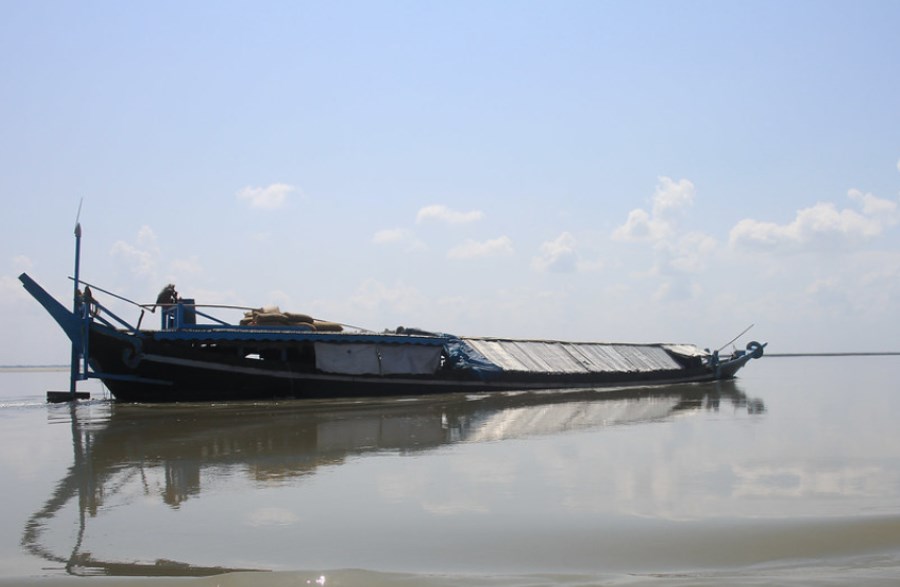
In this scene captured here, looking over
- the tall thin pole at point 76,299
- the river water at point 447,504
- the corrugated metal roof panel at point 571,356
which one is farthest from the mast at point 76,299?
the corrugated metal roof panel at point 571,356

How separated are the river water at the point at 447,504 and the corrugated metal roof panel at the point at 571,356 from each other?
40.2 ft

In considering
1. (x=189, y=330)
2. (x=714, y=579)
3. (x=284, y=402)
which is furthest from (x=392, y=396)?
(x=714, y=579)

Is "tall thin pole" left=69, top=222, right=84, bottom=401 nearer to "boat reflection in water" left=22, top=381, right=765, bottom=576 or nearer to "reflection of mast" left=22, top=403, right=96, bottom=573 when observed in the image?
"boat reflection in water" left=22, top=381, right=765, bottom=576

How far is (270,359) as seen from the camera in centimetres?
2316

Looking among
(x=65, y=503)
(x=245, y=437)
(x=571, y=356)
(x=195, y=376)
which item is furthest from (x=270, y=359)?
(x=65, y=503)

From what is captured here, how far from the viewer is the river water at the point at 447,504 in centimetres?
558

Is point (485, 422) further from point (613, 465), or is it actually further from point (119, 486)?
point (119, 486)

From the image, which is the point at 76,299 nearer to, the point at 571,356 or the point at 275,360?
the point at 275,360

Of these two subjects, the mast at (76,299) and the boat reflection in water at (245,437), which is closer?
the boat reflection in water at (245,437)

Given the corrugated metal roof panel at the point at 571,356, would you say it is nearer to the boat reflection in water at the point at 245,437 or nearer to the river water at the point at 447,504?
the boat reflection in water at the point at 245,437

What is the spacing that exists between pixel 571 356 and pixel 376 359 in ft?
32.5

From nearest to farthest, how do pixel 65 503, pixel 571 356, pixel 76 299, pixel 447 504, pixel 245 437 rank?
pixel 447 504
pixel 65 503
pixel 245 437
pixel 76 299
pixel 571 356

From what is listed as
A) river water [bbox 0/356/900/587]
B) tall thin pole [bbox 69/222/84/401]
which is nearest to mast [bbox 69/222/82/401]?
tall thin pole [bbox 69/222/84/401]

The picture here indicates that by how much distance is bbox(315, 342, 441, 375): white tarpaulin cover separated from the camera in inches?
897
